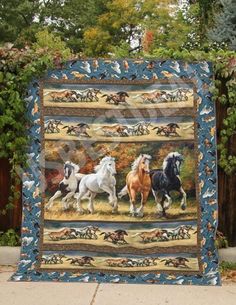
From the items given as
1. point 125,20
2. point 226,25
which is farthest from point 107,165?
point 125,20

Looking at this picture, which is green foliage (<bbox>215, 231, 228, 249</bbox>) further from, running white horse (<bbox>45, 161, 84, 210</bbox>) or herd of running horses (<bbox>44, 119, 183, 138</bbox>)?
running white horse (<bbox>45, 161, 84, 210</bbox>)

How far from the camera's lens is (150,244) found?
4.38 metres

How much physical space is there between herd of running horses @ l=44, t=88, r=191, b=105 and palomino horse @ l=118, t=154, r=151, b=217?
531 mm

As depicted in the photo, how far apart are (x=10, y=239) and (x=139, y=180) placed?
4.45ft

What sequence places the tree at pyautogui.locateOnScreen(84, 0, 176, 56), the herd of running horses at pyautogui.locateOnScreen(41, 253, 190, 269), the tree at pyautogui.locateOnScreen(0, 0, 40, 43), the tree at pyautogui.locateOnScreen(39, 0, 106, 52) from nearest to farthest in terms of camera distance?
1. the herd of running horses at pyautogui.locateOnScreen(41, 253, 190, 269)
2. the tree at pyautogui.locateOnScreen(84, 0, 176, 56)
3. the tree at pyautogui.locateOnScreen(0, 0, 40, 43)
4. the tree at pyautogui.locateOnScreen(39, 0, 106, 52)

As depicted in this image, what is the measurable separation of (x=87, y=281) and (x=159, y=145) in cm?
135

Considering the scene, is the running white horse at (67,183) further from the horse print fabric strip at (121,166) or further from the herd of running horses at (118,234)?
the herd of running horses at (118,234)

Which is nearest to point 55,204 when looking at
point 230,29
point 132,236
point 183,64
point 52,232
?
point 52,232

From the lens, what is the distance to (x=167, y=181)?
446 cm

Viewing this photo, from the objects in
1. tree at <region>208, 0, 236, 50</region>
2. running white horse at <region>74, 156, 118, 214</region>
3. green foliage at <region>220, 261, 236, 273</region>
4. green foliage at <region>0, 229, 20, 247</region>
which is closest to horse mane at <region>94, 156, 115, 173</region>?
running white horse at <region>74, 156, 118, 214</region>

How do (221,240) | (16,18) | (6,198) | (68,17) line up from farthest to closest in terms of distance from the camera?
(68,17)
(16,18)
(6,198)
(221,240)

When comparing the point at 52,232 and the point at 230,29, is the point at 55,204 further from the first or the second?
the point at 230,29

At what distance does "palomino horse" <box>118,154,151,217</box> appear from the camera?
4457mm

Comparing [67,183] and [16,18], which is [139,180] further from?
[16,18]
